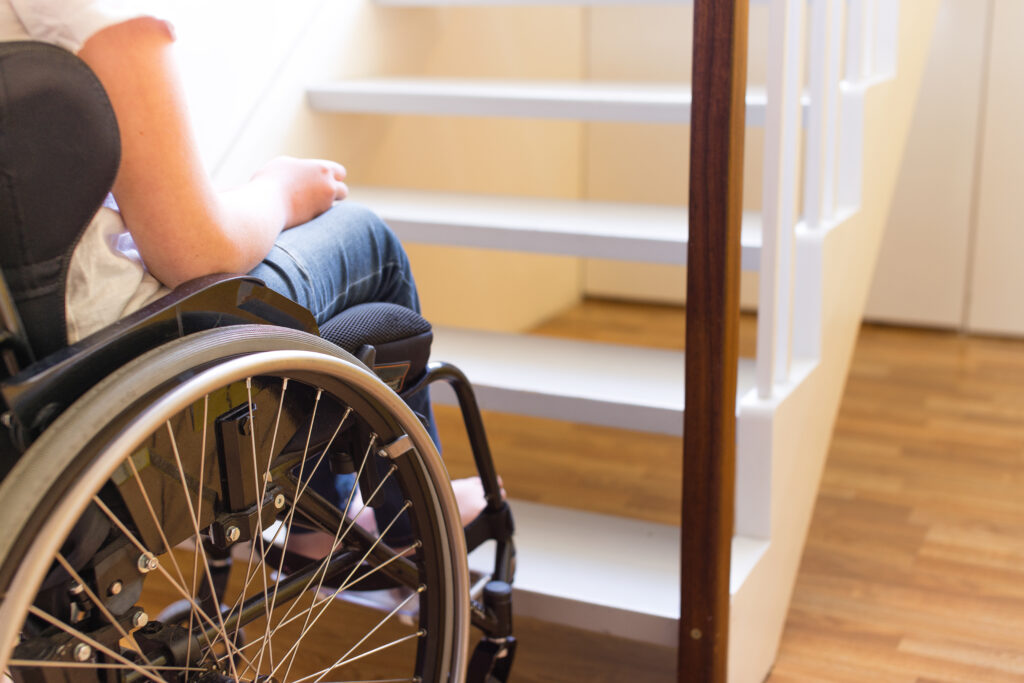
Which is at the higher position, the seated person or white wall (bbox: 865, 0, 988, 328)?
the seated person

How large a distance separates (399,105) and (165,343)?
1.16 meters

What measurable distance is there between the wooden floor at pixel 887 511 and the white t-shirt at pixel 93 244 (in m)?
0.88

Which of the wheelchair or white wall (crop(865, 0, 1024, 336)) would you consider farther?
white wall (crop(865, 0, 1024, 336))

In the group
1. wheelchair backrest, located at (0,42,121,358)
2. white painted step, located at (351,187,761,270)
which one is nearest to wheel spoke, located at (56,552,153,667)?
wheelchair backrest, located at (0,42,121,358)

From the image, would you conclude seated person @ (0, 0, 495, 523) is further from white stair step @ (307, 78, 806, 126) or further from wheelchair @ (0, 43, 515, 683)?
white stair step @ (307, 78, 806, 126)

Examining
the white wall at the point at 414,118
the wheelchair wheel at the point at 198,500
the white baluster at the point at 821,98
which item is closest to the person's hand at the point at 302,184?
the wheelchair wheel at the point at 198,500

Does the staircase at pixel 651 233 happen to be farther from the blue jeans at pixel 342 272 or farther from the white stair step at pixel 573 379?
the blue jeans at pixel 342 272

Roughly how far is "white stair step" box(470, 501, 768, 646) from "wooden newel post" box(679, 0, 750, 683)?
0.07 m

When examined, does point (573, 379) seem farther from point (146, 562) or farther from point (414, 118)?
point (414, 118)

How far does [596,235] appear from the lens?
61.4 inches

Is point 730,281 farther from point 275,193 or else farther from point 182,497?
point 182,497

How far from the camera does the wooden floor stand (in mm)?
1517

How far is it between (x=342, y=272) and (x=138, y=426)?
1.40ft

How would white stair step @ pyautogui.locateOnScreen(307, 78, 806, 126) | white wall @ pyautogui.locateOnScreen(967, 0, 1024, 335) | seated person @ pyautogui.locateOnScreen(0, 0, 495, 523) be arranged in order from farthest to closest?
white wall @ pyautogui.locateOnScreen(967, 0, 1024, 335)
white stair step @ pyautogui.locateOnScreen(307, 78, 806, 126)
seated person @ pyautogui.locateOnScreen(0, 0, 495, 523)
